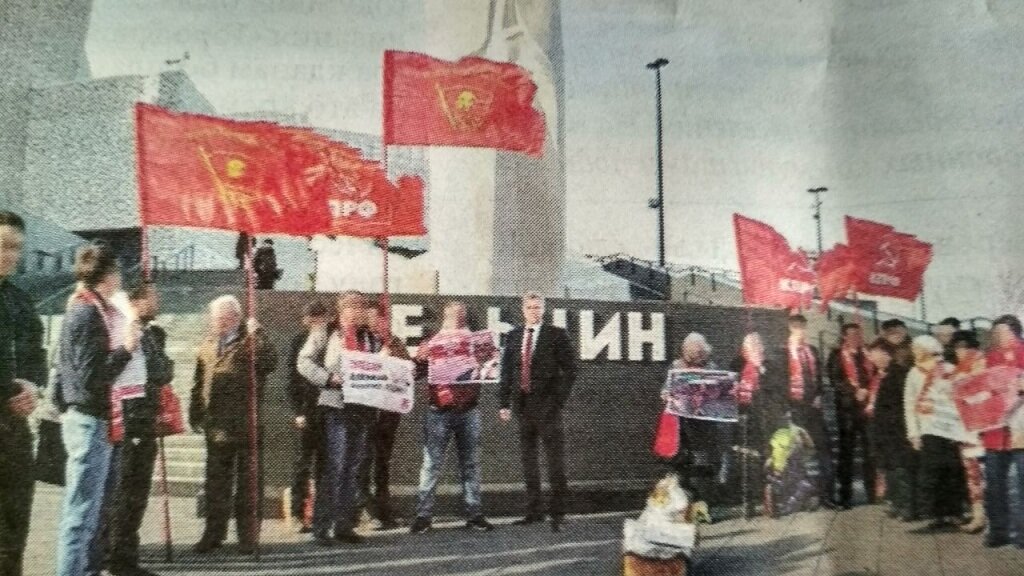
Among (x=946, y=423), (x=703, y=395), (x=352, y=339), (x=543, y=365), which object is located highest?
(x=352, y=339)

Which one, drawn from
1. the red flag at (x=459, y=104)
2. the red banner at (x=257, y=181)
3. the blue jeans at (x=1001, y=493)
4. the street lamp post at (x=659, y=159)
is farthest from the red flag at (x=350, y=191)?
the blue jeans at (x=1001, y=493)

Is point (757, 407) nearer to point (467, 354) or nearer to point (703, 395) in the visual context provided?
point (703, 395)

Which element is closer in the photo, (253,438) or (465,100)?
(253,438)

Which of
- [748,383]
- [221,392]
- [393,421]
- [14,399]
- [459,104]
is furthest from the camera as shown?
[748,383]

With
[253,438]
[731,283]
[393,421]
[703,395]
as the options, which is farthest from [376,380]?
[731,283]

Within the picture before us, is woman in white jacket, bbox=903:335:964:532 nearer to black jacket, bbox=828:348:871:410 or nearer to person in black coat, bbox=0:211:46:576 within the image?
black jacket, bbox=828:348:871:410

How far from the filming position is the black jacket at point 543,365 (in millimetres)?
2795

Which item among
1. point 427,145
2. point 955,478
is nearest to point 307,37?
point 427,145

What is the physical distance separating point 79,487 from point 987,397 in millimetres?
2871

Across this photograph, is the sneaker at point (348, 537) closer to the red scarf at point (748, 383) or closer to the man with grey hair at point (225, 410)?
the man with grey hair at point (225, 410)

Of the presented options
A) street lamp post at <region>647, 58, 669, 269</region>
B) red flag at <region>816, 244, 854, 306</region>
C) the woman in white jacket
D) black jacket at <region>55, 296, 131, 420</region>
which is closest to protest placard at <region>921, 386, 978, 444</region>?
the woman in white jacket

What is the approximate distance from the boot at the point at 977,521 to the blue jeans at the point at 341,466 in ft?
7.20

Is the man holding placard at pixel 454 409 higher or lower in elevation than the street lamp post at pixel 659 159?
lower

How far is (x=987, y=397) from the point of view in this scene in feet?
8.55
